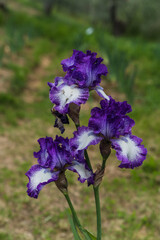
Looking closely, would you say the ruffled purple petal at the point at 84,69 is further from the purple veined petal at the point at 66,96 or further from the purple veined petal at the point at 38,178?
the purple veined petal at the point at 38,178

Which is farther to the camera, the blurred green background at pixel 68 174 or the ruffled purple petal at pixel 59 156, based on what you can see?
the blurred green background at pixel 68 174

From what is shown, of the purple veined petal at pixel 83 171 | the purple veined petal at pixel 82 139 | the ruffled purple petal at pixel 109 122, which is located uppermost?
the ruffled purple petal at pixel 109 122

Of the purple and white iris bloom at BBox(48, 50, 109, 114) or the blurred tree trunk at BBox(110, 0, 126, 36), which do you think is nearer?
the purple and white iris bloom at BBox(48, 50, 109, 114)

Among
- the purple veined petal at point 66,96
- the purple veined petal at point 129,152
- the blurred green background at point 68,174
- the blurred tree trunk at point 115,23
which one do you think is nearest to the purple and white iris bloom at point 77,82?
the purple veined petal at point 66,96

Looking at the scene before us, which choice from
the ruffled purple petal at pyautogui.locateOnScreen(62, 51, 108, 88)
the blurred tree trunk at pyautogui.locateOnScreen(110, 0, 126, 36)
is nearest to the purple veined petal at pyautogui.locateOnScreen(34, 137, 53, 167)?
the ruffled purple petal at pyautogui.locateOnScreen(62, 51, 108, 88)

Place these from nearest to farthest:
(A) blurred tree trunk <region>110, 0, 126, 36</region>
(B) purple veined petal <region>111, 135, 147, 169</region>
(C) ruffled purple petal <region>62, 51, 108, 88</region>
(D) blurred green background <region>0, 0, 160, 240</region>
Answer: (B) purple veined petal <region>111, 135, 147, 169</region> < (C) ruffled purple petal <region>62, 51, 108, 88</region> < (D) blurred green background <region>0, 0, 160, 240</region> < (A) blurred tree trunk <region>110, 0, 126, 36</region>

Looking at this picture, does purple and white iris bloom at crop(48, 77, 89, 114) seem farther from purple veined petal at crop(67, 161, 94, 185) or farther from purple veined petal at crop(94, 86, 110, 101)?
purple veined petal at crop(67, 161, 94, 185)

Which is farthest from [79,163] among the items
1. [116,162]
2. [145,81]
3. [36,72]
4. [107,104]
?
[36,72]

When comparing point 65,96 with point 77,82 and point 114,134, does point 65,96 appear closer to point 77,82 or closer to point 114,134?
point 77,82
